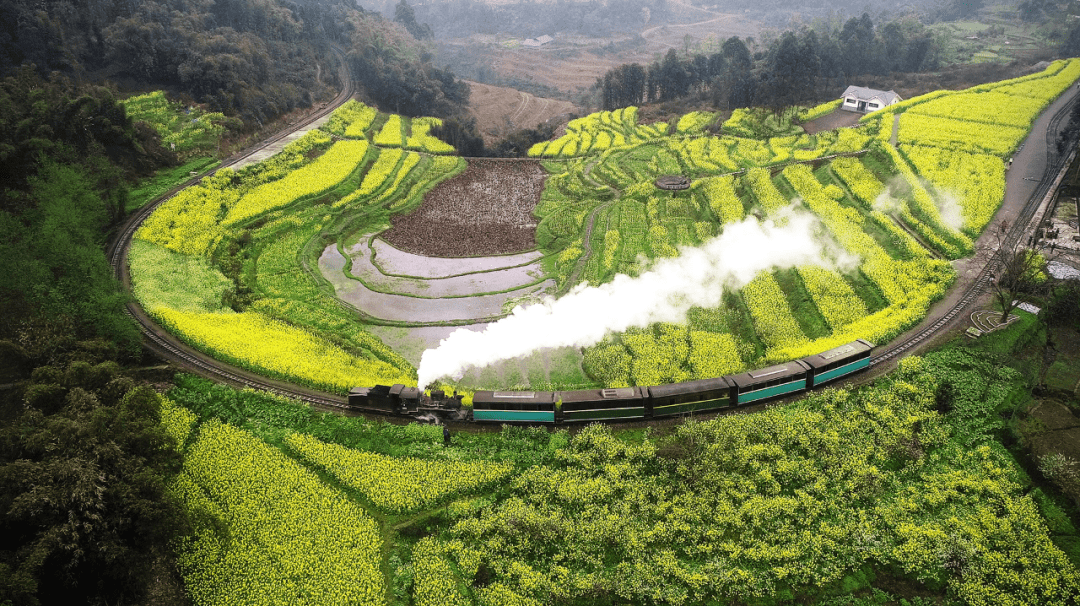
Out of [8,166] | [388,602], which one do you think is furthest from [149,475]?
[8,166]

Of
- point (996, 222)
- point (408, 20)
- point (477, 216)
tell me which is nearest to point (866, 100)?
point (996, 222)

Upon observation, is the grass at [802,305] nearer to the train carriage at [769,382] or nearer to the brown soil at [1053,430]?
the train carriage at [769,382]

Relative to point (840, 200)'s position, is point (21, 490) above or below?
above

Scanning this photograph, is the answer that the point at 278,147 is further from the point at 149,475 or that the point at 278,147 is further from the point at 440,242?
the point at 149,475

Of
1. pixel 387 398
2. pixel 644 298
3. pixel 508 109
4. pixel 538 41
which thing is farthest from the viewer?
pixel 538 41

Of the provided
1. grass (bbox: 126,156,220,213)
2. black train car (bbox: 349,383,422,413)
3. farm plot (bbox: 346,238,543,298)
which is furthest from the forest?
farm plot (bbox: 346,238,543,298)

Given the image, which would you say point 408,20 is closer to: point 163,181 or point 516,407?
point 163,181
